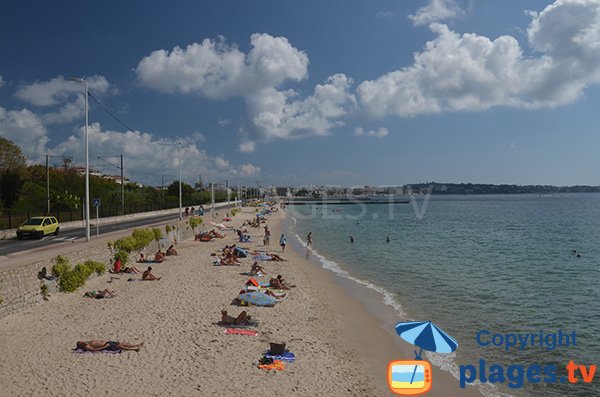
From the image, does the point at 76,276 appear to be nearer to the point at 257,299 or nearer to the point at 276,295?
the point at 257,299

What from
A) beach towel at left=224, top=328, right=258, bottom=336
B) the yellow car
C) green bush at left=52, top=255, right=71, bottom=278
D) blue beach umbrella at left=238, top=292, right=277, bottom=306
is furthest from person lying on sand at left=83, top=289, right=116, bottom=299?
the yellow car

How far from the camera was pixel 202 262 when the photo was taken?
26.4 m

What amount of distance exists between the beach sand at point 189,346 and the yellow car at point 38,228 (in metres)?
12.0

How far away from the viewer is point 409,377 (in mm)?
11133

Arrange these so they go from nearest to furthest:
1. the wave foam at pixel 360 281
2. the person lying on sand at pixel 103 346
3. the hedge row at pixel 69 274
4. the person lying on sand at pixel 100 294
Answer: the person lying on sand at pixel 103 346 → the hedge row at pixel 69 274 → the person lying on sand at pixel 100 294 → the wave foam at pixel 360 281

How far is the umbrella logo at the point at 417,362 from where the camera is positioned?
9.18m

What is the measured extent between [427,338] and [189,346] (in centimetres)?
615

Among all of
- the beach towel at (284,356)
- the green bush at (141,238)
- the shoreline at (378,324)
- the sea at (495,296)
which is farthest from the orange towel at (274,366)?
the green bush at (141,238)

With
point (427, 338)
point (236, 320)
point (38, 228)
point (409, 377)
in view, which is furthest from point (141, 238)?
point (427, 338)

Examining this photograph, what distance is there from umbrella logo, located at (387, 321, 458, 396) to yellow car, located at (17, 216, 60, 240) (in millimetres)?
25481

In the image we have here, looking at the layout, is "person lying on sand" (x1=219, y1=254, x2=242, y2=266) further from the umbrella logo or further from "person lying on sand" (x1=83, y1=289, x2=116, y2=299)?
the umbrella logo

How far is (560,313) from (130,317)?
53.5 feet

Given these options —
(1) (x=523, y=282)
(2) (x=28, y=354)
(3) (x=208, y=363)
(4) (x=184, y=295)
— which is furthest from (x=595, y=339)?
(2) (x=28, y=354)

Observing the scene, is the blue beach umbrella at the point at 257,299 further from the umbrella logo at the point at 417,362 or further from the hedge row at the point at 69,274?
the hedge row at the point at 69,274
